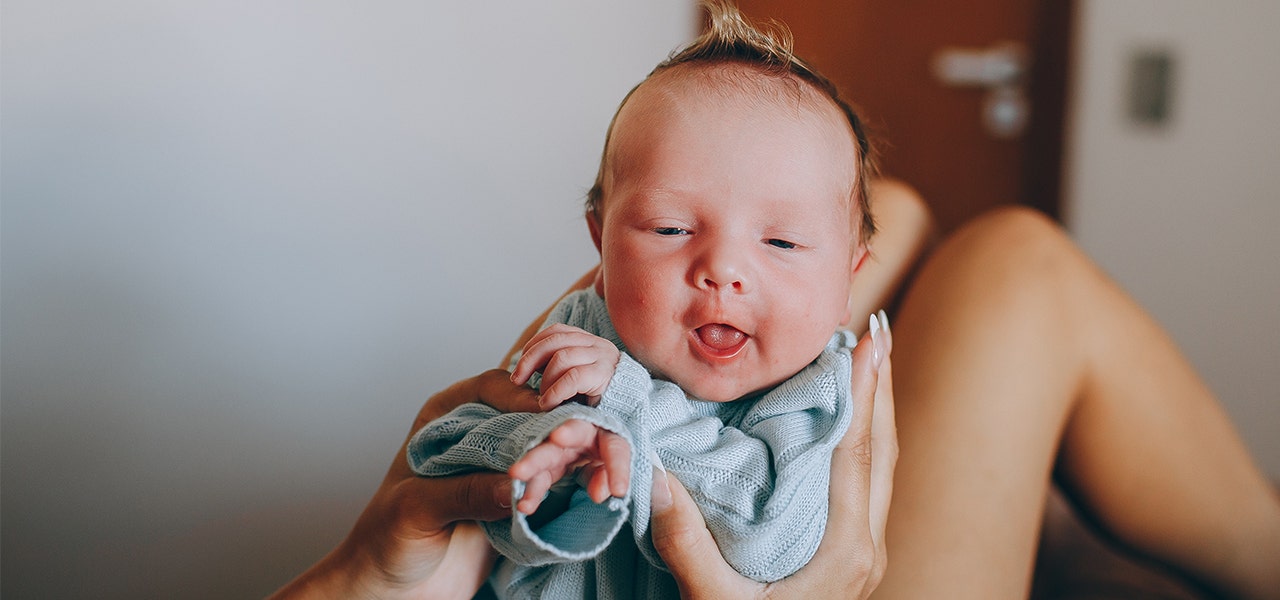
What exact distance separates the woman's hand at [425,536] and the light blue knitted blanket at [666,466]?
21 millimetres

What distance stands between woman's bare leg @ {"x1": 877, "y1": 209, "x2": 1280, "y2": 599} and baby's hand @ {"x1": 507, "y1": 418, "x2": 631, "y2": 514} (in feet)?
1.72

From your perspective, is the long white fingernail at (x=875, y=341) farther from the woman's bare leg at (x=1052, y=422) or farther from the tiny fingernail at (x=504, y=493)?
the tiny fingernail at (x=504, y=493)

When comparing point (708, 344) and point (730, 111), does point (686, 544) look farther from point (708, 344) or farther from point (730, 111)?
point (730, 111)

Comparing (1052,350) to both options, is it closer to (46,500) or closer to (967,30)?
(46,500)

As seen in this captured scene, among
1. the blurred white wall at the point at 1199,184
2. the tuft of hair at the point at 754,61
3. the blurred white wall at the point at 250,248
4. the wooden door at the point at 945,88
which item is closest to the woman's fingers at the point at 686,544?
the tuft of hair at the point at 754,61

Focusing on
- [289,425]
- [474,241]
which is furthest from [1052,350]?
[289,425]

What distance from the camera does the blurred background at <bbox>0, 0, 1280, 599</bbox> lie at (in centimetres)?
115

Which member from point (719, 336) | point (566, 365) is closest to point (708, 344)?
point (719, 336)

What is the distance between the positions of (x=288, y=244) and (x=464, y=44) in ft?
1.55

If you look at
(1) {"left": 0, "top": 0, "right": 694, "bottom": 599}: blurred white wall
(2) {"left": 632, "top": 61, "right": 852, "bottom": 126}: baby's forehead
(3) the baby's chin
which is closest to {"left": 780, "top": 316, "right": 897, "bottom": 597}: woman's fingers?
(3) the baby's chin

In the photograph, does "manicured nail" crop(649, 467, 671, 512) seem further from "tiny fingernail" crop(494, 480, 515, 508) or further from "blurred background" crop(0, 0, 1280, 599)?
"blurred background" crop(0, 0, 1280, 599)

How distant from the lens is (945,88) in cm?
268

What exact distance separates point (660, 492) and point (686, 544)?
46 millimetres

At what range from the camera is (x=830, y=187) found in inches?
34.0
